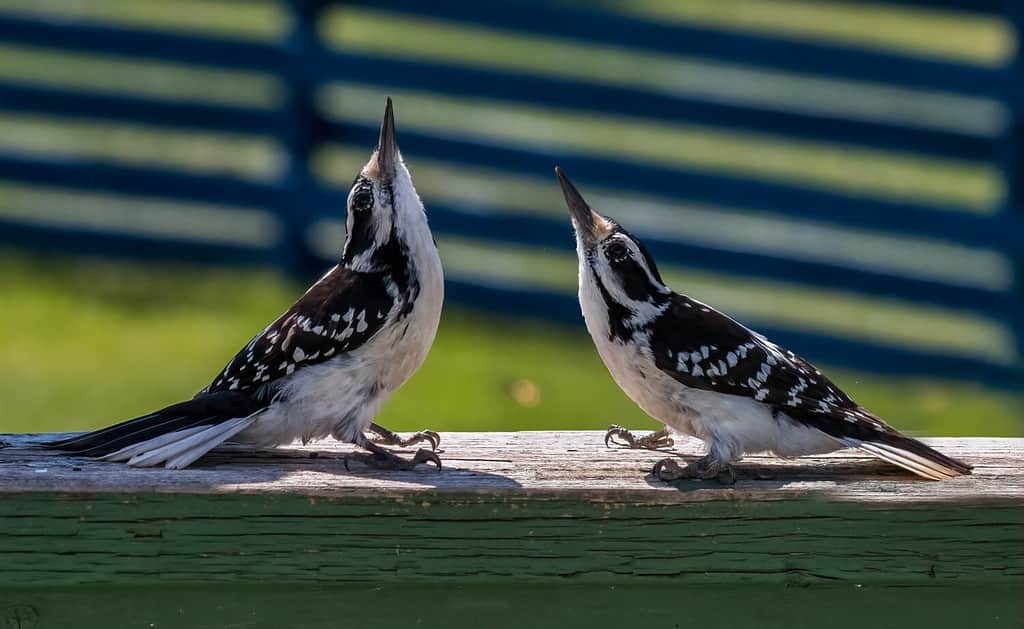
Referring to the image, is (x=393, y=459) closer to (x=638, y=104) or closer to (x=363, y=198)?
(x=363, y=198)

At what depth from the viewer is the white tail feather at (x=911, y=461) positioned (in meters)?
3.37

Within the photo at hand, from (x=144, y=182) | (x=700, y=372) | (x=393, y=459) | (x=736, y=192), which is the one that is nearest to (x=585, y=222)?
(x=700, y=372)

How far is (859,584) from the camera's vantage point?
3.16m

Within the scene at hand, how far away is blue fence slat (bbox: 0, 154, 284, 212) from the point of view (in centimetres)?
953

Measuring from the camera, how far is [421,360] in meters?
3.77

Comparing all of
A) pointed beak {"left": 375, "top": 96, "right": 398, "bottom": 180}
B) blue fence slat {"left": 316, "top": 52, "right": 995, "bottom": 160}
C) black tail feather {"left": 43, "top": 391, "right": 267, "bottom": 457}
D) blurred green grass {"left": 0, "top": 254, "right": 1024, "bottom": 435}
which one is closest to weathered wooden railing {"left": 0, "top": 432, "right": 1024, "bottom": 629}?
black tail feather {"left": 43, "top": 391, "right": 267, "bottom": 457}

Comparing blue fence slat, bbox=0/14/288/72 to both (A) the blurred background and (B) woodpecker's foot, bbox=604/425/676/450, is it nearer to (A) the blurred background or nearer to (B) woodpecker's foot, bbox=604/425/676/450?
(A) the blurred background

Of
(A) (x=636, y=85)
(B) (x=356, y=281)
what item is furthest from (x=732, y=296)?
(B) (x=356, y=281)

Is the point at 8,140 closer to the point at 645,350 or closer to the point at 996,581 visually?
the point at 645,350

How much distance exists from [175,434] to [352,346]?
0.49 m

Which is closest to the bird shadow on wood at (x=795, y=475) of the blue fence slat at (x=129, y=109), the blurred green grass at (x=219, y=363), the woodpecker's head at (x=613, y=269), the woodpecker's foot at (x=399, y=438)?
the woodpecker's head at (x=613, y=269)

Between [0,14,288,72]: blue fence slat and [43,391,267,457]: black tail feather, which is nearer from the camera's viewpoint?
[43,391,267,457]: black tail feather

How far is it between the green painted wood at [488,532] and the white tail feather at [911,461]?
11cm

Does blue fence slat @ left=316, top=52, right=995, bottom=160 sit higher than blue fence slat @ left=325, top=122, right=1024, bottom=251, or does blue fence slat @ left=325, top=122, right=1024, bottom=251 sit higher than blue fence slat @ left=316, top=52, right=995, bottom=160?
blue fence slat @ left=316, top=52, right=995, bottom=160
